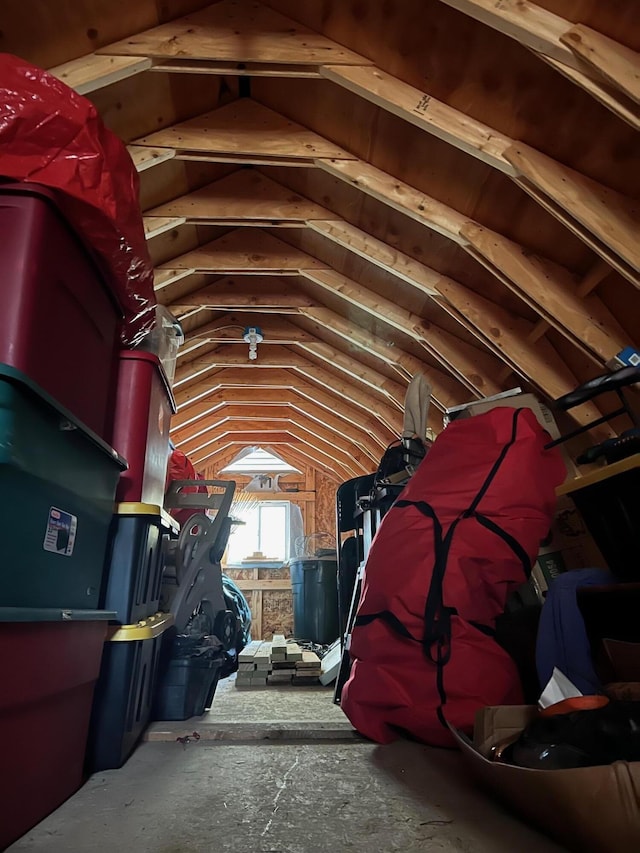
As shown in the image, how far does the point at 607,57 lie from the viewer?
1.66 m

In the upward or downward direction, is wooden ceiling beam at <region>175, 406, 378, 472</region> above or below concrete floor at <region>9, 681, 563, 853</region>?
above

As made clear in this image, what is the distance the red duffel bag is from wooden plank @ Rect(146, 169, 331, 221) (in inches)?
79.2

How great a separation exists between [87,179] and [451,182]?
75.3 inches

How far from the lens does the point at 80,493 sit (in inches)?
49.1

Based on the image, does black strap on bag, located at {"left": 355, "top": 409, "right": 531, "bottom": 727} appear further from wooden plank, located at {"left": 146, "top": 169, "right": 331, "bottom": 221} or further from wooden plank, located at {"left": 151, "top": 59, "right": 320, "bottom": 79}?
wooden plank, located at {"left": 146, "top": 169, "right": 331, "bottom": 221}

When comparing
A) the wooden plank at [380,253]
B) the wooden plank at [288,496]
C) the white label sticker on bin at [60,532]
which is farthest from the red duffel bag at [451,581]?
the wooden plank at [288,496]

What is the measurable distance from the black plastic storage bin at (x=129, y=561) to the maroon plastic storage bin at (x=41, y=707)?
16 cm

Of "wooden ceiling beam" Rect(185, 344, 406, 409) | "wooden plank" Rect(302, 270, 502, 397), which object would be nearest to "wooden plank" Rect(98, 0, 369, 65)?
"wooden plank" Rect(302, 270, 502, 397)

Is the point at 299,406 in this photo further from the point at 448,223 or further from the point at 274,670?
the point at 448,223

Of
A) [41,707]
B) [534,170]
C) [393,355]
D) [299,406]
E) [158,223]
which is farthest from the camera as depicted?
[299,406]

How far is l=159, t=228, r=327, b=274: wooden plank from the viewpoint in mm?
3812

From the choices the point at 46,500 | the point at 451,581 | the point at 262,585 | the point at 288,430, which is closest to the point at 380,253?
the point at 451,581

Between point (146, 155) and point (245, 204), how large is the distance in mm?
732

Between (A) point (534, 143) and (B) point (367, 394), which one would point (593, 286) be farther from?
(B) point (367, 394)
